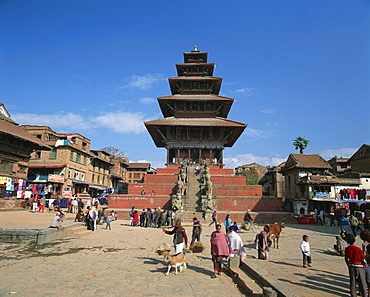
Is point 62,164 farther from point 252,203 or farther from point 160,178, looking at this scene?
point 252,203

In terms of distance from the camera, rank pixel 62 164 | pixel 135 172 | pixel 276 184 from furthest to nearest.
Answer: pixel 135 172 < pixel 276 184 < pixel 62 164

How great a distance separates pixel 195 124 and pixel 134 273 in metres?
24.2

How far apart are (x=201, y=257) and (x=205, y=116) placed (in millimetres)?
25733

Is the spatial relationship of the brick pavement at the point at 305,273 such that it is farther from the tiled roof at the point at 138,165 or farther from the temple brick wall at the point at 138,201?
the tiled roof at the point at 138,165

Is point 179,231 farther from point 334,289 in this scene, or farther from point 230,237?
point 334,289

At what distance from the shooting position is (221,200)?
22266 mm

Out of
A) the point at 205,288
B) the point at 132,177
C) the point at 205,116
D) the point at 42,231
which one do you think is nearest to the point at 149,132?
the point at 205,116

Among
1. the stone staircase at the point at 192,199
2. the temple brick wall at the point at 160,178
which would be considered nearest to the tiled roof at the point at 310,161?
the stone staircase at the point at 192,199

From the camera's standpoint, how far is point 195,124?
3014cm

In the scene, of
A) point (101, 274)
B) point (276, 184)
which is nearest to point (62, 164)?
point (101, 274)

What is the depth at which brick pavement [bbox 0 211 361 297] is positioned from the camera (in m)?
5.55

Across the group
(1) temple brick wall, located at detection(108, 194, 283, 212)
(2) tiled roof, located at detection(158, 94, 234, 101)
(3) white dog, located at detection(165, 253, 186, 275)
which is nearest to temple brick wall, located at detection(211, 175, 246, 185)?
(1) temple brick wall, located at detection(108, 194, 283, 212)

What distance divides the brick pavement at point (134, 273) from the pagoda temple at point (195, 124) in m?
21.3

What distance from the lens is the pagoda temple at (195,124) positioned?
3100 cm
